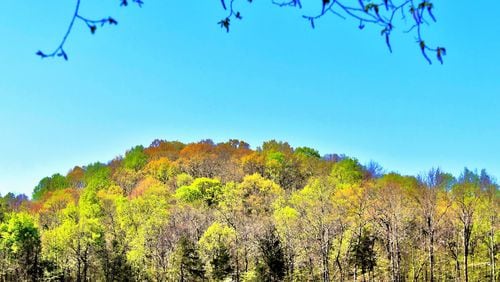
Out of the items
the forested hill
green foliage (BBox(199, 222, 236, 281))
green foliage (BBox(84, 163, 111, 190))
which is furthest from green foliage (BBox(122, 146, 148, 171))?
green foliage (BBox(199, 222, 236, 281))

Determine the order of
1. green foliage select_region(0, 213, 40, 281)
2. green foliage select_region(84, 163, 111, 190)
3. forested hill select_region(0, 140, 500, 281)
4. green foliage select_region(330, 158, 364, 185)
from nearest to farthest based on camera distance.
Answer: forested hill select_region(0, 140, 500, 281), green foliage select_region(0, 213, 40, 281), green foliage select_region(330, 158, 364, 185), green foliage select_region(84, 163, 111, 190)

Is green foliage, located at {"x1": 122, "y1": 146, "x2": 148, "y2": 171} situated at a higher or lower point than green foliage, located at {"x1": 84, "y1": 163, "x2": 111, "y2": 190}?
higher

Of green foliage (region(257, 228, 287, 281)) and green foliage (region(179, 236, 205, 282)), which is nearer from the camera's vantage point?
green foliage (region(257, 228, 287, 281))

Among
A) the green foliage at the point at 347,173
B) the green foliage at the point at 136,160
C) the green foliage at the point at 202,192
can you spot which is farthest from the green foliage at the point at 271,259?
the green foliage at the point at 136,160

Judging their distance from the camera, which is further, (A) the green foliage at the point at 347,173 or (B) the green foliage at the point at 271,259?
(A) the green foliage at the point at 347,173

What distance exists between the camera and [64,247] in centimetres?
6106

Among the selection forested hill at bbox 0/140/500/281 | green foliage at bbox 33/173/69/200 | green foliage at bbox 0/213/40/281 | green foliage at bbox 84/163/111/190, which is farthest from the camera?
green foliage at bbox 33/173/69/200

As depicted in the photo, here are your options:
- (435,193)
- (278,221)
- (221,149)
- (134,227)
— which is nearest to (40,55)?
(435,193)

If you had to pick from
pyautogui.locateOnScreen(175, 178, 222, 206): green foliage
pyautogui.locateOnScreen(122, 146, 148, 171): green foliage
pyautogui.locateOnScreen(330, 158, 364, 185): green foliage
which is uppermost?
pyautogui.locateOnScreen(122, 146, 148, 171): green foliage

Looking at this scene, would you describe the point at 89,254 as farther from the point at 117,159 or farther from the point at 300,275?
the point at 117,159

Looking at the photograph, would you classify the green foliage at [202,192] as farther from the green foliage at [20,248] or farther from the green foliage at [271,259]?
the green foliage at [271,259]

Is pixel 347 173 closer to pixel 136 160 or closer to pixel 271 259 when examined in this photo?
pixel 271 259

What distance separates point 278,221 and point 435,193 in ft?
61.0

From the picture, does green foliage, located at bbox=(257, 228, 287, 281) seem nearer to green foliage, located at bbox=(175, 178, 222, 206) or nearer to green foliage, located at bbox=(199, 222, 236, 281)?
green foliage, located at bbox=(199, 222, 236, 281)
